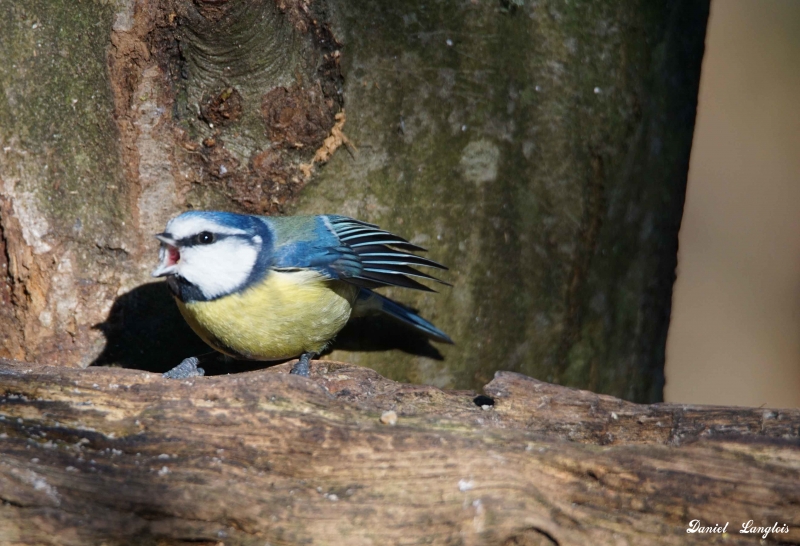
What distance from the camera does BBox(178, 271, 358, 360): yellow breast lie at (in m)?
2.15

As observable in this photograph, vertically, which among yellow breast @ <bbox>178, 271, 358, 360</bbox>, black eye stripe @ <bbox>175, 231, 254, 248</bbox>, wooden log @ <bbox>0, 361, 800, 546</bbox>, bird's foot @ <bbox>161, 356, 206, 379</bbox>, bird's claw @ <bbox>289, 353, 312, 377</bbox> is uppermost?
black eye stripe @ <bbox>175, 231, 254, 248</bbox>

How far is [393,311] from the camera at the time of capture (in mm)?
2479

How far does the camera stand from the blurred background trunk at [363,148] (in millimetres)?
2154

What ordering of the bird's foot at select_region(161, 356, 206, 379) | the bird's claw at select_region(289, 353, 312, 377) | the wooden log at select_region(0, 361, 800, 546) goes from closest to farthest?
the wooden log at select_region(0, 361, 800, 546) < the bird's claw at select_region(289, 353, 312, 377) < the bird's foot at select_region(161, 356, 206, 379)

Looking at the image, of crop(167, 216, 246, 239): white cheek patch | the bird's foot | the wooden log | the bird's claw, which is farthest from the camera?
the bird's foot

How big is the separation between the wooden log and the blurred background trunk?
73cm

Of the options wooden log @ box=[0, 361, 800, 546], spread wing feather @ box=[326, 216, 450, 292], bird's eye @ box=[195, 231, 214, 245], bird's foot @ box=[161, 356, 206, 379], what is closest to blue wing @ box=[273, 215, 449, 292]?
spread wing feather @ box=[326, 216, 450, 292]

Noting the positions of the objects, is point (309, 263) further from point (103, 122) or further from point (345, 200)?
point (103, 122)

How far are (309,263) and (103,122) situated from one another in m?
A: 0.78

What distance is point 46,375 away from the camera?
168 cm
